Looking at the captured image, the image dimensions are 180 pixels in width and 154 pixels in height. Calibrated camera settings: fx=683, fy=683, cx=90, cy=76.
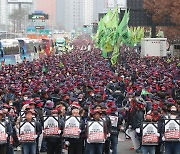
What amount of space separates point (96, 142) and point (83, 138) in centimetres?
63

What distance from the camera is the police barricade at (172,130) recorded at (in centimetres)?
1339

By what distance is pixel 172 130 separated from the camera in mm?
13398

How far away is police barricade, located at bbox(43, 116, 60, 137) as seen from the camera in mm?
13779

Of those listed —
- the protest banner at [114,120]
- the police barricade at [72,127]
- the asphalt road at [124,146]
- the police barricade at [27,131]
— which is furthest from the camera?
the asphalt road at [124,146]

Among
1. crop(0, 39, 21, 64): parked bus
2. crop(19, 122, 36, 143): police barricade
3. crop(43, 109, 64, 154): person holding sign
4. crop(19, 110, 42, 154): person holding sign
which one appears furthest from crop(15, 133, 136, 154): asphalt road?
crop(0, 39, 21, 64): parked bus

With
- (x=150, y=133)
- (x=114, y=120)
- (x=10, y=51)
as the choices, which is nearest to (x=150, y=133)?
(x=150, y=133)

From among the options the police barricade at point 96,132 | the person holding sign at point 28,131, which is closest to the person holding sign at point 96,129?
the police barricade at point 96,132

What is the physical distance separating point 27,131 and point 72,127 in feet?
2.96

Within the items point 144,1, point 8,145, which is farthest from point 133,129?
point 144,1

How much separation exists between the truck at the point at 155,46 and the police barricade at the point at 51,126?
1720 inches

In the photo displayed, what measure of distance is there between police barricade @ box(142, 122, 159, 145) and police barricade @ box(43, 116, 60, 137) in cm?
175

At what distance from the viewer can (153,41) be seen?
5738 centimetres

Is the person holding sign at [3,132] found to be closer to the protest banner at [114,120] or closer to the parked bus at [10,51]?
the protest banner at [114,120]

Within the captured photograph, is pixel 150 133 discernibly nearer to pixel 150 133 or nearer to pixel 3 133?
pixel 150 133
